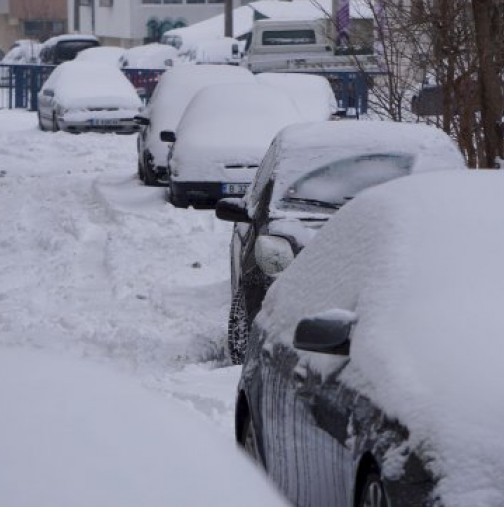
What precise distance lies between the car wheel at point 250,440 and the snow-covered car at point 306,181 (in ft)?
9.87

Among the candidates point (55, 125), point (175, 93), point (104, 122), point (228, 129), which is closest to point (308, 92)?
point (175, 93)

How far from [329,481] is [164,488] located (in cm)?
→ 258

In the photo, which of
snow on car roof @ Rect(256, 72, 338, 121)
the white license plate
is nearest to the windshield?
the white license plate

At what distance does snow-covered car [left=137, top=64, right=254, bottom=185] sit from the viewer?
74.0 feet

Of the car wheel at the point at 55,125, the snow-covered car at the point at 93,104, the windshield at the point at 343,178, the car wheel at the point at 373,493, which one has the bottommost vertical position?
the car wheel at the point at 55,125

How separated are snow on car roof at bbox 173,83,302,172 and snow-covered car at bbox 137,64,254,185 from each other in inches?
69.6

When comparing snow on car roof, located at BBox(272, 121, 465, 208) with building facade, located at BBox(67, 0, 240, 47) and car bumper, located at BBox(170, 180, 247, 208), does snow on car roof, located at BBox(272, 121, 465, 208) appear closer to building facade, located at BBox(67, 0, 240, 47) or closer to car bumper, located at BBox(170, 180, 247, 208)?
car bumper, located at BBox(170, 180, 247, 208)

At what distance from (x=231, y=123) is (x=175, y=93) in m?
4.22

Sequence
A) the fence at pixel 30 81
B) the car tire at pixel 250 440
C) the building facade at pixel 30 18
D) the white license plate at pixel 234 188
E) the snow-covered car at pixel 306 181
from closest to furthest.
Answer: the car tire at pixel 250 440 < the snow-covered car at pixel 306 181 < the white license plate at pixel 234 188 < the fence at pixel 30 81 < the building facade at pixel 30 18

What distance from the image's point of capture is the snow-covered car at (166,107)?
2255 centimetres

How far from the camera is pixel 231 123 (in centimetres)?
1966

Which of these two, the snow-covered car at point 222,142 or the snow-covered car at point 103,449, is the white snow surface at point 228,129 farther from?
the snow-covered car at point 103,449

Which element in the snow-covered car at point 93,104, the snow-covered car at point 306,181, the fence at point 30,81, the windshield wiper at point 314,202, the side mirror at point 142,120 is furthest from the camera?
the fence at point 30,81

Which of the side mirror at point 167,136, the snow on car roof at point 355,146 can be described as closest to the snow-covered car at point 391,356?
the snow on car roof at point 355,146
